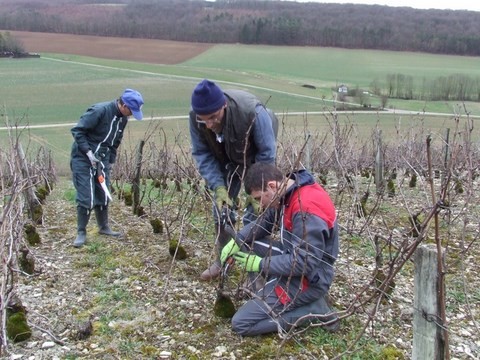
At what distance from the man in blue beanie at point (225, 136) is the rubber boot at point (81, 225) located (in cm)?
128

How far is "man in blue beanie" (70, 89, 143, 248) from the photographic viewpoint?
4.01 meters

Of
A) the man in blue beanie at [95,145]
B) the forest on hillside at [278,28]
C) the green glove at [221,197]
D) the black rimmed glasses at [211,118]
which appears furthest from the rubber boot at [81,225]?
the forest on hillside at [278,28]

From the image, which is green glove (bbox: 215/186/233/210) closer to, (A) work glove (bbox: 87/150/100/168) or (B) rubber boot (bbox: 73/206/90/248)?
(A) work glove (bbox: 87/150/100/168)

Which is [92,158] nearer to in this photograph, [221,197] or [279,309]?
[221,197]

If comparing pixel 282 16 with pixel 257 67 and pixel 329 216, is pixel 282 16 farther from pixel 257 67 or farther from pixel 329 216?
pixel 329 216

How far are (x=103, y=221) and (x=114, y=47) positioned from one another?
46.7 meters

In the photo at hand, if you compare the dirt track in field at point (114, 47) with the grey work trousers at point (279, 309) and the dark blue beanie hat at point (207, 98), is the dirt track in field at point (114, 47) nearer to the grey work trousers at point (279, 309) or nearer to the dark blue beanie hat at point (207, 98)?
the dark blue beanie hat at point (207, 98)

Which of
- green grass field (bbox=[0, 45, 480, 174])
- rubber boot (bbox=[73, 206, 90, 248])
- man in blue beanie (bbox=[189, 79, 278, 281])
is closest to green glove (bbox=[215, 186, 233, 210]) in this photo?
man in blue beanie (bbox=[189, 79, 278, 281])

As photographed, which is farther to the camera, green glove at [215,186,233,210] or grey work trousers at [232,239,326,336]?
green glove at [215,186,233,210]

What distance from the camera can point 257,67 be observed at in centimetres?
4325

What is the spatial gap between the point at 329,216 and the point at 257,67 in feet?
137

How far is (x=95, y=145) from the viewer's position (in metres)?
4.14

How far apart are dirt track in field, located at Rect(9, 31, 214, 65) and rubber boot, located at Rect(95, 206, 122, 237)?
137ft

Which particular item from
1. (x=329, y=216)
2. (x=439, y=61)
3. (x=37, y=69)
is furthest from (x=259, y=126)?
(x=439, y=61)
